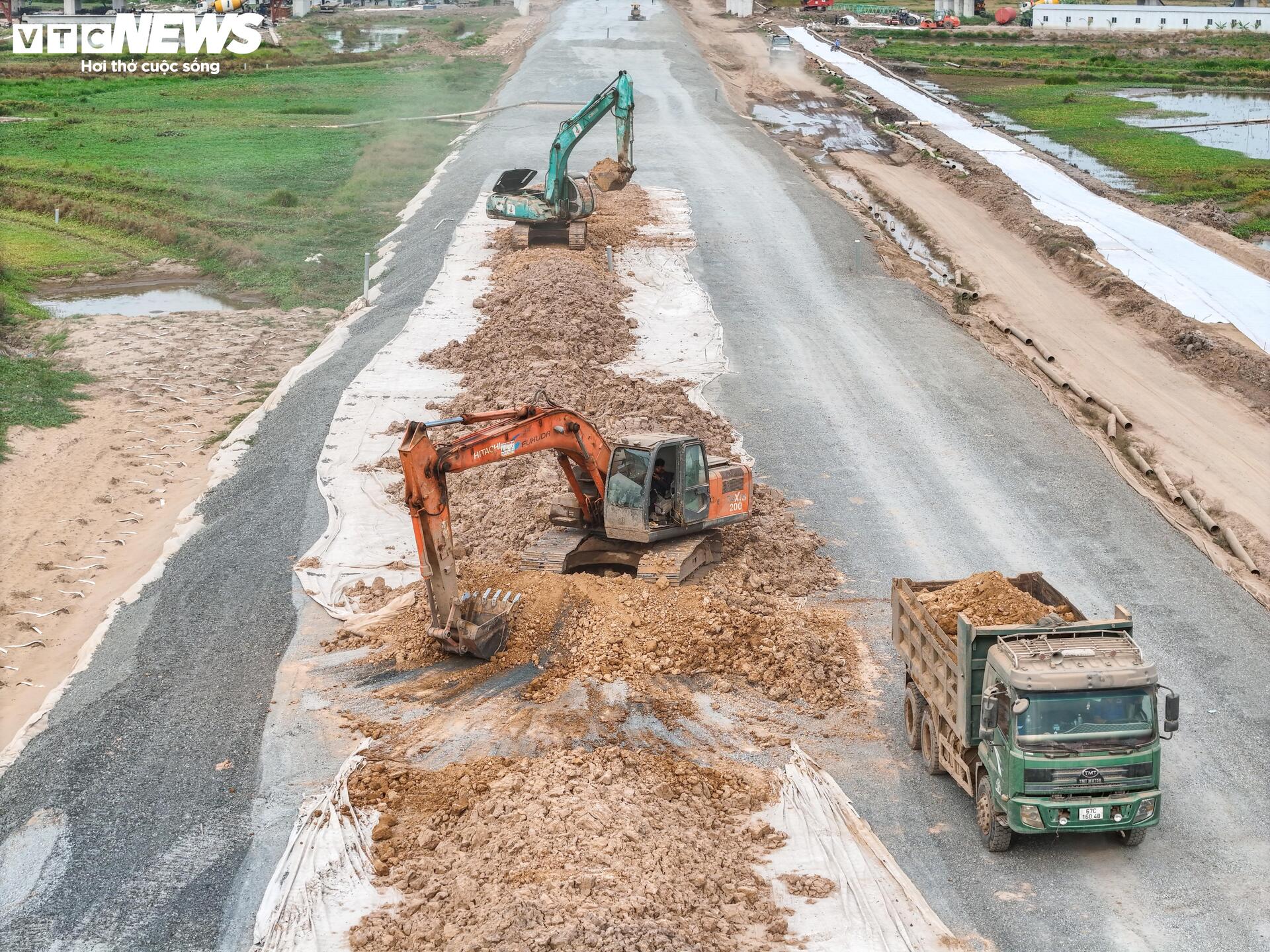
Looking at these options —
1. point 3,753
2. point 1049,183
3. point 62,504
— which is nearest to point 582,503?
point 3,753

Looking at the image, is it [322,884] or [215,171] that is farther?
[215,171]

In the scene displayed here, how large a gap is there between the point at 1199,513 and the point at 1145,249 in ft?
A: 67.2

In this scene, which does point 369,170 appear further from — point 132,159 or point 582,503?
point 582,503

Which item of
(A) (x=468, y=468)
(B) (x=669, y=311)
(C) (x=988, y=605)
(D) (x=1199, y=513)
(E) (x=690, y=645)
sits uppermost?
(A) (x=468, y=468)

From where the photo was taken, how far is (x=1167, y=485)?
27.3 metres

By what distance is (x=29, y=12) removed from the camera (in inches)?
4380

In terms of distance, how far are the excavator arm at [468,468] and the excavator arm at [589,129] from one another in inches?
757

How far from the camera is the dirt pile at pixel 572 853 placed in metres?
13.6

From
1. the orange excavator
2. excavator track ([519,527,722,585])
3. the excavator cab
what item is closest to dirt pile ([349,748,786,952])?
the orange excavator

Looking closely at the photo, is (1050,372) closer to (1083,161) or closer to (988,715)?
(988,715)

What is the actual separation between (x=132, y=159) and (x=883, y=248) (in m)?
33.3

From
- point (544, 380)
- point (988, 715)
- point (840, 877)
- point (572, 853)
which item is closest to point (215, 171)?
point (544, 380)

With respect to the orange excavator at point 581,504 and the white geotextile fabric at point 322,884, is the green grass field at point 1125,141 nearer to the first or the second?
the orange excavator at point 581,504

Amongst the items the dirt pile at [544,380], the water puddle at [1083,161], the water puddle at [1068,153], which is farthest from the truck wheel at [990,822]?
the water puddle at [1068,153]
